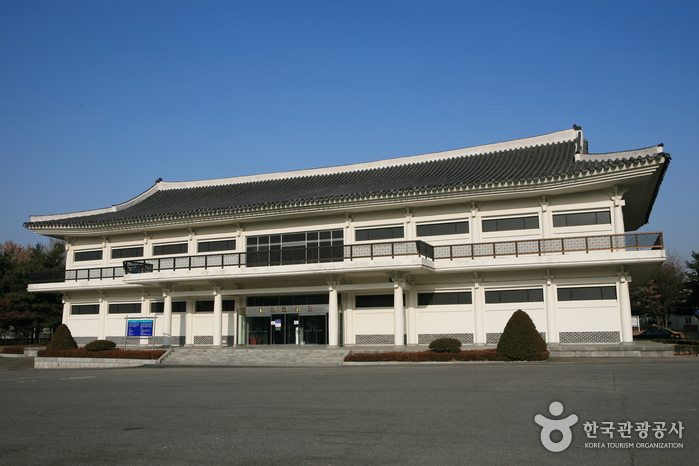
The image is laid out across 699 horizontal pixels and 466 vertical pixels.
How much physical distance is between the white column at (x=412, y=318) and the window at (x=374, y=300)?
3.42 ft

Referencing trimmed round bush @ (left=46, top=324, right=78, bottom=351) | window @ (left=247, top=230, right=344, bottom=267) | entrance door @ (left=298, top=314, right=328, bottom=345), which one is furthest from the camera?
trimmed round bush @ (left=46, top=324, right=78, bottom=351)

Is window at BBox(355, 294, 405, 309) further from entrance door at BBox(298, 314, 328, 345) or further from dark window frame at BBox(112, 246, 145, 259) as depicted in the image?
dark window frame at BBox(112, 246, 145, 259)

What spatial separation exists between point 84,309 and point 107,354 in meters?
10.0

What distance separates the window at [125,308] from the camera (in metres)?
34.3

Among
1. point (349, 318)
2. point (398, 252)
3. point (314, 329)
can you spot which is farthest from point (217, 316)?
point (398, 252)

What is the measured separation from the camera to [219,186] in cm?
4003

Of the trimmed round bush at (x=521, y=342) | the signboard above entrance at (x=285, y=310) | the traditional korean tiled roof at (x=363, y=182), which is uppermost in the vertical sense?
the traditional korean tiled roof at (x=363, y=182)

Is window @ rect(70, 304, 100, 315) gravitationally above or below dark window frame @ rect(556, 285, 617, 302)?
below

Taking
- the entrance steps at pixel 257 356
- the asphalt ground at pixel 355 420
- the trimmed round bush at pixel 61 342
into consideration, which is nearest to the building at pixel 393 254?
the entrance steps at pixel 257 356

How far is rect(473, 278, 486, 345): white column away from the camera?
1030 inches

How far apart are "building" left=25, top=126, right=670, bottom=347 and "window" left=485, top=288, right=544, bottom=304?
0.07 metres

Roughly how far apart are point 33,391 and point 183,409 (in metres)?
7.19

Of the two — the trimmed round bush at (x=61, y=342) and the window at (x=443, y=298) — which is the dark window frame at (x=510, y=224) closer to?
the window at (x=443, y=298)

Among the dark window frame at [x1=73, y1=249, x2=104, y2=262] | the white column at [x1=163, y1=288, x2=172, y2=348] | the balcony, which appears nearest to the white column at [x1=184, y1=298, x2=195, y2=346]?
the white column at [x1=163, y1=288, x2=172, y2=348]
